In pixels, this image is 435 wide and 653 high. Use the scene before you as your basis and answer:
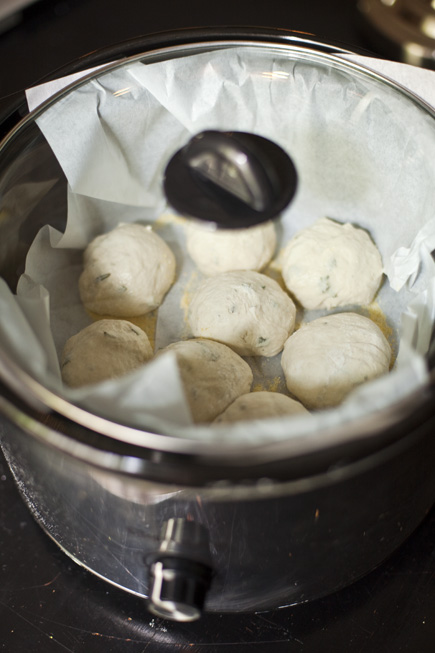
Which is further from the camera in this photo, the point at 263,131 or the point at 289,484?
the point at 263,131

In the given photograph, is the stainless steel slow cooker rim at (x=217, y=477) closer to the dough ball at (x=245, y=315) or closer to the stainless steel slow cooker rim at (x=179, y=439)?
the stainless steel slow cooker rim at (x=179, y=439)

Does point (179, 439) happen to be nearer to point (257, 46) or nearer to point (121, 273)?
point (121, 273)

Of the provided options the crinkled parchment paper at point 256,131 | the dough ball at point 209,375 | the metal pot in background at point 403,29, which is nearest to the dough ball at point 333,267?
the crinkled parchment paper at point 256,131

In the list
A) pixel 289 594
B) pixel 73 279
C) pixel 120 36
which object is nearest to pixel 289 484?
pixel 289 594

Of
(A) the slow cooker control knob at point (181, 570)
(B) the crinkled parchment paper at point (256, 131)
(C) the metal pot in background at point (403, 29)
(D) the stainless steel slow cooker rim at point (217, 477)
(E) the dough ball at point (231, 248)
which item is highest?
(C) the metal pot in background at point (403, 29)

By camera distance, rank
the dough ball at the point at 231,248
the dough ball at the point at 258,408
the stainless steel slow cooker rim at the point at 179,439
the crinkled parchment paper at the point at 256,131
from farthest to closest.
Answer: the dough ball at the point at 231,248 < the crinkled parchment paper at the point at 256,131 < the dough ball at the point at 258,408 < the stainless steel slow cooker rim at the point at 179,439

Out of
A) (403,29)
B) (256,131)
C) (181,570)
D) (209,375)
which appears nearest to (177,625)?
(181,570)

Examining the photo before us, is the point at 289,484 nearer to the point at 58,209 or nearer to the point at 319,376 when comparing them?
the point at 319,376
